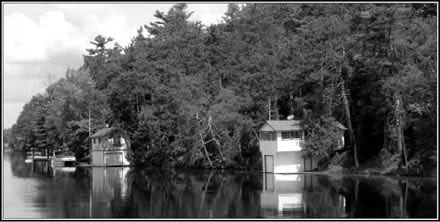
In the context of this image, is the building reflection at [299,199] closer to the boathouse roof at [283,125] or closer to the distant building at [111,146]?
the boathouse roof at [283,125]

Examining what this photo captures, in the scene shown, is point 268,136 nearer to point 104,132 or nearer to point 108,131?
point 108,131

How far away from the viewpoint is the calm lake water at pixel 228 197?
31984mm

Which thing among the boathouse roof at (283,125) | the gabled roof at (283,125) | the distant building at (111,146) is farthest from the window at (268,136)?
the distant building at (111,146)

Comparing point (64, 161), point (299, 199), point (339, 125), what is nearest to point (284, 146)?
point (339, 125)

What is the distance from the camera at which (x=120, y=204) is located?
36719mm

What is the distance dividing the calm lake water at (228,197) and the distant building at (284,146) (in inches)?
86.2

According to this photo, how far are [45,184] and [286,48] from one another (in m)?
23.8

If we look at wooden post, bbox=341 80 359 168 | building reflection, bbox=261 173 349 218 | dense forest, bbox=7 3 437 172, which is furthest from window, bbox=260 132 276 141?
wooden post, bbox=341 80 359 168

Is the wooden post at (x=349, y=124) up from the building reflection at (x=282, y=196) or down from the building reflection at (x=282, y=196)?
up

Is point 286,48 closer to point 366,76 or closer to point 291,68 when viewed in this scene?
point 291,68

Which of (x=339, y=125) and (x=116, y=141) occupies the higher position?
(x=339, y=125)

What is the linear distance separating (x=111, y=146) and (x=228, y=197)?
4138 centimetres

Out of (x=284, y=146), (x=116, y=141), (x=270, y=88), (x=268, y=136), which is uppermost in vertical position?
(x=270, y=88)

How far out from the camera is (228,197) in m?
38.9
